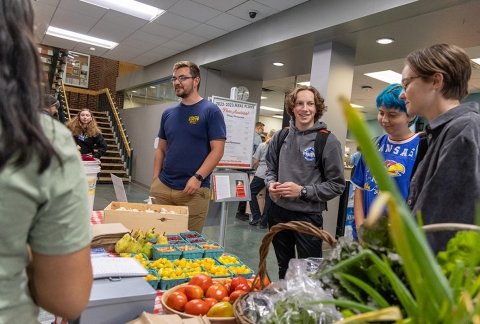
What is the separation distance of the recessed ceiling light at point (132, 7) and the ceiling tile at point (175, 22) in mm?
91

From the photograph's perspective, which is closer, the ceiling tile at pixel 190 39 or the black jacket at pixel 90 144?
the black jacket at pixel 90 144

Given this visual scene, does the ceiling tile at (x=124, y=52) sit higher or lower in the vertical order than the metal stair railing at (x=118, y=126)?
higher

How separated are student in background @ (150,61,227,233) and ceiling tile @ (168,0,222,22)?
2514mm

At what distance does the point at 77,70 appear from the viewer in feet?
44.7

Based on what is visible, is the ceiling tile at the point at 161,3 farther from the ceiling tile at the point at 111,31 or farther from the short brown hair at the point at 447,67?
the short brown hair at the point at 447,67

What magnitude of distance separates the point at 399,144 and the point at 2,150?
1850mm

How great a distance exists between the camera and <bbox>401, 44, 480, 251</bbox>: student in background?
40.9 inches

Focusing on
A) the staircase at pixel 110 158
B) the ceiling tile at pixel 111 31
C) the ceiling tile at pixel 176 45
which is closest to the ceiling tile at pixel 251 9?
the ceiling tile at pixel 176 45

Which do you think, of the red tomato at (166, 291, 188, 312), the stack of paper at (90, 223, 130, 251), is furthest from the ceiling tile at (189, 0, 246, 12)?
the red tomato at (166, 291, 188, 312)

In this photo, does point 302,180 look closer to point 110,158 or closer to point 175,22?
point 175,22

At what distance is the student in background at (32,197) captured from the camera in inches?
21.9

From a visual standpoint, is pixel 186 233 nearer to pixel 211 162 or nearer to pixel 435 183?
pixel 211 162

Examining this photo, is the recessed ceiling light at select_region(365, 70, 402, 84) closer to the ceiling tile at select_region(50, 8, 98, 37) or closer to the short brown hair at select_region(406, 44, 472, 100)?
the ceiling tile at select_region(50, 8, 98, 37)

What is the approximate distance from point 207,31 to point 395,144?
14.4ft
